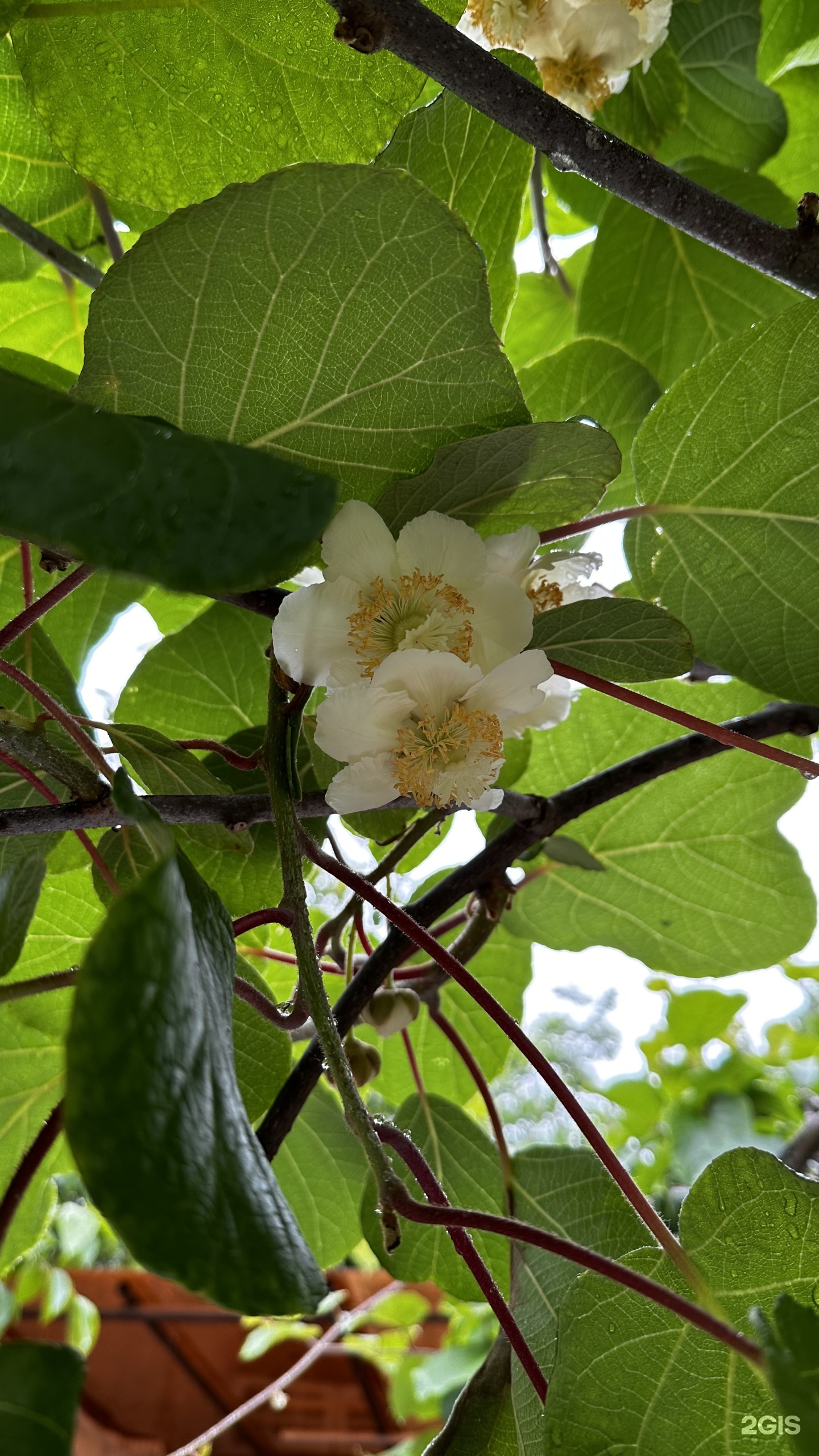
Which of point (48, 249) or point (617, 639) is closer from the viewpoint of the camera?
point (617, 639)

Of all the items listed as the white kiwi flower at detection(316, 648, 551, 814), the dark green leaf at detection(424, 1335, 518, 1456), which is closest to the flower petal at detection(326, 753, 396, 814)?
the white kiwi flower at detection(316, 648, 551, 814)

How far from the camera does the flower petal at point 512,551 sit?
14.1 inches

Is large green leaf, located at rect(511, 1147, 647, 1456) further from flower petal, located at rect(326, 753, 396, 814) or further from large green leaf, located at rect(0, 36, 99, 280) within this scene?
large green leaf, located at rect(0, 36, 99, 280)

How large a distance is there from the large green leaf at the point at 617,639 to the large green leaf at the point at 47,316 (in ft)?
1.30

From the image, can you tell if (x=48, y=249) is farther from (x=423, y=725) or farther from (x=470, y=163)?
(x=423, y=725)

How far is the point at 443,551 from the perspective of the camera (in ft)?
1.13

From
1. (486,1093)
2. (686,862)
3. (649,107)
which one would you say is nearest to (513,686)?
(486,1093)

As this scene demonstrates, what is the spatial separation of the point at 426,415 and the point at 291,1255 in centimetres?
24

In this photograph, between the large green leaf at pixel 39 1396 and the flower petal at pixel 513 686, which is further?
the flower petal at pixel 513 686

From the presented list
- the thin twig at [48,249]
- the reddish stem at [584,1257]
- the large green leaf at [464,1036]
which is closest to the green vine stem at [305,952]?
the reddish stem at [584,1257]

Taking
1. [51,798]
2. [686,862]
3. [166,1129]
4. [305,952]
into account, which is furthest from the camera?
[686,862]

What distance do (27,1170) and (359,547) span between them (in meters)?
0.21

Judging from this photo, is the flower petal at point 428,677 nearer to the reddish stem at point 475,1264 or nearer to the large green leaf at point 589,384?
the reddish stem at point 475,1264

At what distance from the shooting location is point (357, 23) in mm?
315
